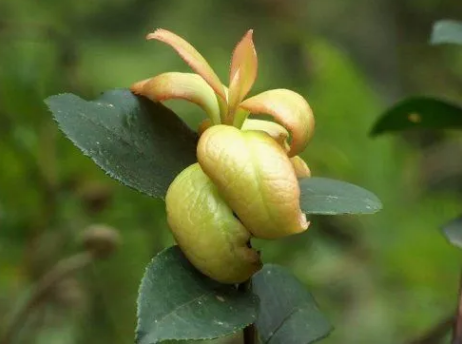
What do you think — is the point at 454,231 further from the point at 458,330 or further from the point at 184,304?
the point at 184,304

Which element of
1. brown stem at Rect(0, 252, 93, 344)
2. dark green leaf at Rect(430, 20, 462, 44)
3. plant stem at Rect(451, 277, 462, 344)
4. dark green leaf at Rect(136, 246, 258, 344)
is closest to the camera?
dark green leaf at Rect(136, 246, 258, 344)

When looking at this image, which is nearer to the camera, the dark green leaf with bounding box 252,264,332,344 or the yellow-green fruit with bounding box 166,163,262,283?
the yellow-green fruit with bounding box 166,163,262,283

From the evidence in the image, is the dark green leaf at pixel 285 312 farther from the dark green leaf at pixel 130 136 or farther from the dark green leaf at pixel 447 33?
the dark green leaf at pixel 447 33

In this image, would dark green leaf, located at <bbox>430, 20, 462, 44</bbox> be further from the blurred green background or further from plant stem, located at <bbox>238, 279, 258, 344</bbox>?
the blurred green background

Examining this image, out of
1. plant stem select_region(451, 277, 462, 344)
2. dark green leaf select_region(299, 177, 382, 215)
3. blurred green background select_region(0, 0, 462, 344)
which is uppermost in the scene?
dark green leaf select_region(299, 177, 382, 215)

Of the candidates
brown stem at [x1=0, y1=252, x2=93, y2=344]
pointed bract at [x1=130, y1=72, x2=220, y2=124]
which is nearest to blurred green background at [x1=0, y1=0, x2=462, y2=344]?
brown stem at [x1=0, y1=252, x2=93, y2=344]

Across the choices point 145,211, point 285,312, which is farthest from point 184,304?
point 145,211

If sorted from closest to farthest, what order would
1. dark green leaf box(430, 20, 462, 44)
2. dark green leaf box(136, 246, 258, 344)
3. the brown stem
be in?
1. dark green leaf box(136, 246, 258, 344)
2. dark green leaf box(430, 20, 462, 44)
3. the brown stem
